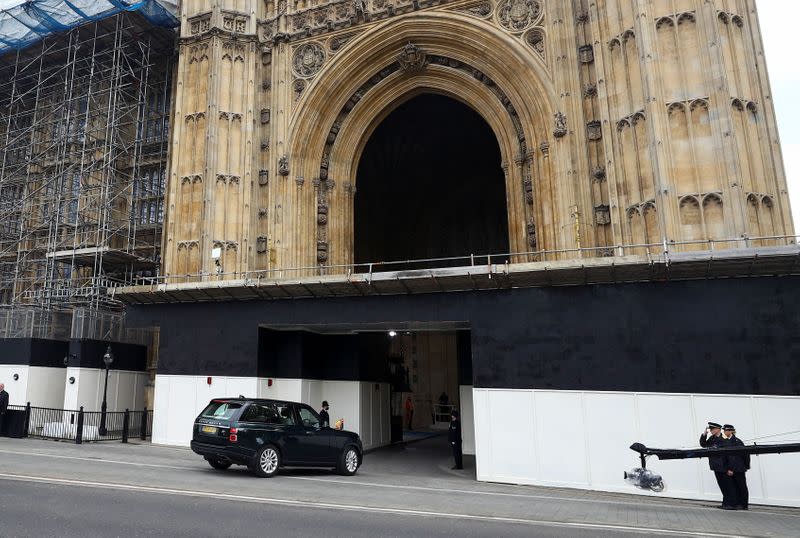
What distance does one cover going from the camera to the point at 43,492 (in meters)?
8.68

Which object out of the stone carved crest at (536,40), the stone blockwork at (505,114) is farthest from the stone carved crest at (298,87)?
the stone carved crest at (536,40)

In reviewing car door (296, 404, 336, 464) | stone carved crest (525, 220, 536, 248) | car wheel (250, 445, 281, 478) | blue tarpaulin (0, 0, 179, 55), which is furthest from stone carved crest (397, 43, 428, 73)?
car wheel (250, 445, 281, 478)

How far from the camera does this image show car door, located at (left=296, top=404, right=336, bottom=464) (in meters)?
12.2

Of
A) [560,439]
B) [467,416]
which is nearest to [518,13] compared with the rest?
[467,416]

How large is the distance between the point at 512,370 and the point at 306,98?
15.5 m

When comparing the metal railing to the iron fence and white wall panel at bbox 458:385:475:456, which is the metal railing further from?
the iron fence

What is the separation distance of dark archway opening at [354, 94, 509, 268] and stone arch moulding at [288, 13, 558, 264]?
3337 mm

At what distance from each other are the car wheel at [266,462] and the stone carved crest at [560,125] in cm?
1377

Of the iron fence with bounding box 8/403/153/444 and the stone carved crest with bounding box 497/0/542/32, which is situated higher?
the stone carved crest with bounding box 497/0/542/32

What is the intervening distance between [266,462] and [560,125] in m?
14.3

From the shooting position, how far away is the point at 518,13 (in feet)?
69.1

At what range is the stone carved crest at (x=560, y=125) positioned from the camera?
1916 cm

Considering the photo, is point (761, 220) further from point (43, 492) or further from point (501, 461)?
point (43, 492)

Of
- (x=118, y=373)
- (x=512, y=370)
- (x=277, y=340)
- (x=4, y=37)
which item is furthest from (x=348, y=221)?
(x=4, y=37)
